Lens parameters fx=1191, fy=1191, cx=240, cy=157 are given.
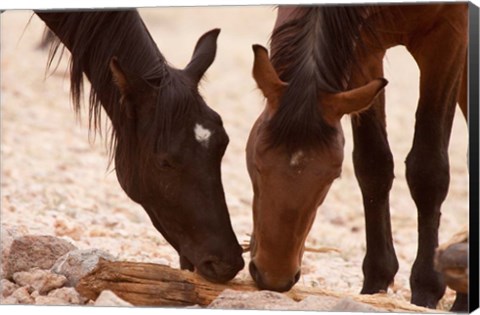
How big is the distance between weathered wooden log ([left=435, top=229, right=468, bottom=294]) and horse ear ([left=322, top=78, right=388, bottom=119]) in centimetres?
62

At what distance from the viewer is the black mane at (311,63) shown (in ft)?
14.8

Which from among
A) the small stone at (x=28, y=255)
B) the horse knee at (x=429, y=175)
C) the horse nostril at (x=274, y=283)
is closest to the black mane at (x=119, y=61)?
the small stone at (x=28, y=255)

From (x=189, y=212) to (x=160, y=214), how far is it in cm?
17

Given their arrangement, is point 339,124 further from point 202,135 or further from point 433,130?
point 433,130

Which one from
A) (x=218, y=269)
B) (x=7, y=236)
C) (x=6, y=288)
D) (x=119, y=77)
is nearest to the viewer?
(x=218, y=269)

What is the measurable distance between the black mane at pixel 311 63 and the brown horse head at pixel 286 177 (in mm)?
25

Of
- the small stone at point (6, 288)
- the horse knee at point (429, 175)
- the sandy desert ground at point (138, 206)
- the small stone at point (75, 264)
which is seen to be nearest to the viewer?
the small stone at point (75, 264)

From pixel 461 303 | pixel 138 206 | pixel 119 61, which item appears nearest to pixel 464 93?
pixel 461 303

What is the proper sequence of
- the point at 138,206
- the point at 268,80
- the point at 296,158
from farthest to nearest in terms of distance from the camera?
the point at 138,206 < the point at 268,80 < the point at 296,158

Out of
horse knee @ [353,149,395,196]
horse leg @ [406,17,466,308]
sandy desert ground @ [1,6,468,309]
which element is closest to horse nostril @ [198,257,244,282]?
sandy desert ground @ [1,6,468,309]

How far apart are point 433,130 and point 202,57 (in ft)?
3.48

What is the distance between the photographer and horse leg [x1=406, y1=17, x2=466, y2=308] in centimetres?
516

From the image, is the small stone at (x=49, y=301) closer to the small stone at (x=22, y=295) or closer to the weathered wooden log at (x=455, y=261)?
the small stone at (x=22, y=295)

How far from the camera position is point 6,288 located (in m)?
5.10
